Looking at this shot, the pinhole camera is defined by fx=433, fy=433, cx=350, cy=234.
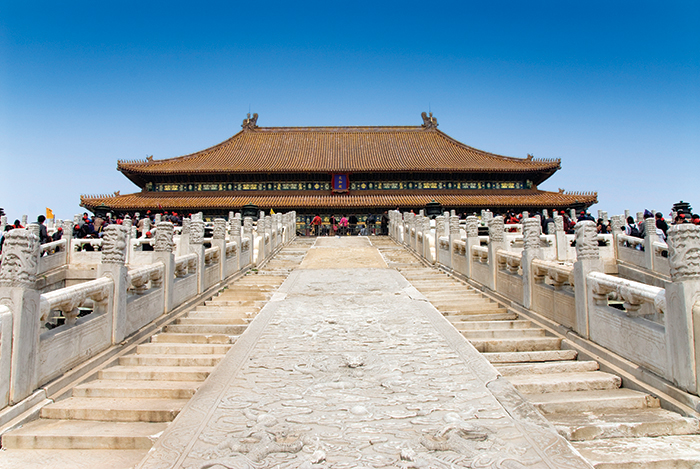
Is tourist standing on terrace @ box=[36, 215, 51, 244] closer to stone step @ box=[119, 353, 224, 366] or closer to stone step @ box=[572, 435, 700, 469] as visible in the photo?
stone step @ box=[119, 353, 224, 366]

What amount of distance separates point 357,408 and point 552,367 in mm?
2474

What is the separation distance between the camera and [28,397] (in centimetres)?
387

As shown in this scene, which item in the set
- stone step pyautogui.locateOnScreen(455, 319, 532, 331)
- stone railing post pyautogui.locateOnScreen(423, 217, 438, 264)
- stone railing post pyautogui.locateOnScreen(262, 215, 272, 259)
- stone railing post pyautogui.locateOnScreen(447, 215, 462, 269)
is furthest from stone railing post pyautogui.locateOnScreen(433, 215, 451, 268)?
stone railing post pyautogui.locateOnScreen(262, 215, 272, 259)

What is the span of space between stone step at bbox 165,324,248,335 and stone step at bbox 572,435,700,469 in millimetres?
4371

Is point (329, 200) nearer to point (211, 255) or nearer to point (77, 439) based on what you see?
point (211, 255)

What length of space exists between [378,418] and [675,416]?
2.53m

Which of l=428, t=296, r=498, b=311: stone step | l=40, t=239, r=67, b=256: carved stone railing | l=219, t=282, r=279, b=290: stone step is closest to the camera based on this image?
l=428, t=296, r=498, b=311: stone step

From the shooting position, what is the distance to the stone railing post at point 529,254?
22.5 feet

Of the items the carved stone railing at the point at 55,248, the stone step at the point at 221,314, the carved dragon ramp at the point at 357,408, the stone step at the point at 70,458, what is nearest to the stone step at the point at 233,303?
the stone step at the point at 221,314

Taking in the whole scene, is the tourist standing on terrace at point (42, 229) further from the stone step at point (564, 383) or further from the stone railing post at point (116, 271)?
the stone step at point (564, 383)

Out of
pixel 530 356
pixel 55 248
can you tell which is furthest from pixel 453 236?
pixel 55 248

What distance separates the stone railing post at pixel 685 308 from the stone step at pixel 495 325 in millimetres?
2490

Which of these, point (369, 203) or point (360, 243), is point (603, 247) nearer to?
point (360, 243)

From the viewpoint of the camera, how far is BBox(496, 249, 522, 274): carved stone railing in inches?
301
